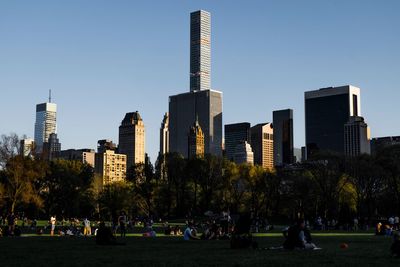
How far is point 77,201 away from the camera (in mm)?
107000

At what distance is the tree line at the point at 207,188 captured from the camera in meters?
82.8

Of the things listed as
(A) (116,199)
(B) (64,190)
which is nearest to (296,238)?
(B) (64,190)

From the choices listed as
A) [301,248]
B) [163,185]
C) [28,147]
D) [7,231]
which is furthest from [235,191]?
[301,248]

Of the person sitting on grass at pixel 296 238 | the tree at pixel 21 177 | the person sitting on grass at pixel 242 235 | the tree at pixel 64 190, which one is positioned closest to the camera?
the person sitting on grass at pixel 296 238

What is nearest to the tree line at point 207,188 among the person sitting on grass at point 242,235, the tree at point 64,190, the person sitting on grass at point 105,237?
the tree at point 64,190

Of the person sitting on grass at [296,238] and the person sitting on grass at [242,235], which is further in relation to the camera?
the person sitting on grass at [242,235]

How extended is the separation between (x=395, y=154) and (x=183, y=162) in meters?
39.6

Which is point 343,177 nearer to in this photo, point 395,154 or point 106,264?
point 395,154

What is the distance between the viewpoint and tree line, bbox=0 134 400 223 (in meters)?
82.8

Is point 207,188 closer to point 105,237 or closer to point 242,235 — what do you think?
point 105,237

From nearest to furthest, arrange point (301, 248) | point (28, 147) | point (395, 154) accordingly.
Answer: point (301, 248) → point (28, 147) → point (395, 154)

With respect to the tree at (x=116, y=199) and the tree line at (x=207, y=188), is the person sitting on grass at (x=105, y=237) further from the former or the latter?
the tree at (x=116, y=199)

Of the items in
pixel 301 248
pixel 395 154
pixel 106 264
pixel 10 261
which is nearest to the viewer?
pixel 106 264

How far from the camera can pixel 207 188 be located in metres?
110
